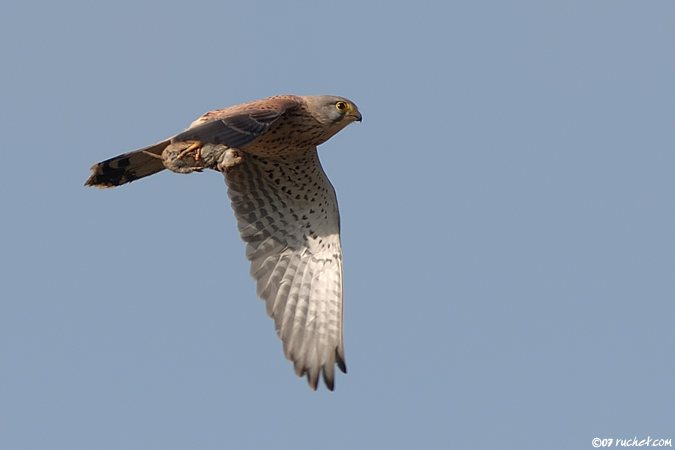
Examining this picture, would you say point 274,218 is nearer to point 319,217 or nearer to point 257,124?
point 319,217

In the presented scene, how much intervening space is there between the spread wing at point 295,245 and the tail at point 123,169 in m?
0.81

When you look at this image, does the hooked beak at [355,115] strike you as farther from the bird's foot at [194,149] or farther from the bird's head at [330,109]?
the bird's foot at [194,149]

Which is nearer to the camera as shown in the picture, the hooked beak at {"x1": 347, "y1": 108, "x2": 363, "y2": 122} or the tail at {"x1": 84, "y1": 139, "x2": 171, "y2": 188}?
the tail at {"x1": 84, "y1": 139, "x2": 171, "y2": 188}

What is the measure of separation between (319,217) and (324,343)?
50.6 inches

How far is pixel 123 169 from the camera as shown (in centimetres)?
934

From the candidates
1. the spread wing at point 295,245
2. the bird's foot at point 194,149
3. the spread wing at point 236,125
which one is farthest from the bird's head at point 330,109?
the bird's foot at point 194,149

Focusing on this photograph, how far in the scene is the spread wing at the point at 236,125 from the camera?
8.12m

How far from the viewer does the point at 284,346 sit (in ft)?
31.2

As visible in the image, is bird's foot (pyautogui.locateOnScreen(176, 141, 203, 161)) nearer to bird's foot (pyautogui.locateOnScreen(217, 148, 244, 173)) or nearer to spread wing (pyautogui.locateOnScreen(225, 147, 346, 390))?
bird's foot (pyautogui.locateOnScreen(217, 148, 244, 173))

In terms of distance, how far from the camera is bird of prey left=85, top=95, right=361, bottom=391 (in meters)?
9.26

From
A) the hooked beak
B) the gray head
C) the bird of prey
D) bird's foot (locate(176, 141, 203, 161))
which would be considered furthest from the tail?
the hooked beak

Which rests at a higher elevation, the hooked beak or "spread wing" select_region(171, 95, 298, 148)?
the hooked beak

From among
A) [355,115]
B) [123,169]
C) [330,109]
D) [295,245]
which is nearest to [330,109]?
[330,109]

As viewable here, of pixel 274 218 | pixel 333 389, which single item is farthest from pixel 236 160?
pixel 333 389
